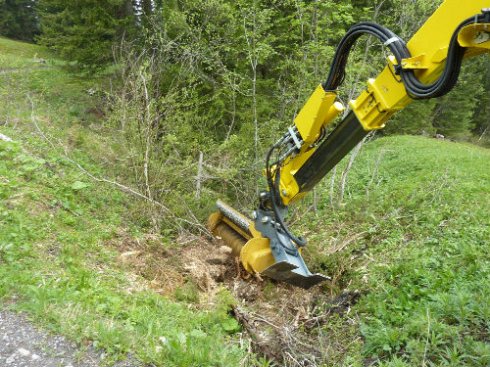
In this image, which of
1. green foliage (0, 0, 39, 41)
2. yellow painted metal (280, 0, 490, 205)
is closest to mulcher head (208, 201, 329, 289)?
yellow painted metal (280, 0, 490, 205)

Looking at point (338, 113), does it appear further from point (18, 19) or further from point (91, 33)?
point (18, 19)

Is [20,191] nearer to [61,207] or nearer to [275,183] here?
[61,207]

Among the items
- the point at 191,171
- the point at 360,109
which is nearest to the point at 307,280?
the point at 360,109

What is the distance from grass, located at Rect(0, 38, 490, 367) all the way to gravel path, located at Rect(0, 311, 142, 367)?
0.09 m

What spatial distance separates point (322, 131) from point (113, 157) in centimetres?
498

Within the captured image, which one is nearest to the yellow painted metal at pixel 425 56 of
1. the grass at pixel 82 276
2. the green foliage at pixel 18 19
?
the grass at pixel 82 276

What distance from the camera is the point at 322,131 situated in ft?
16.1

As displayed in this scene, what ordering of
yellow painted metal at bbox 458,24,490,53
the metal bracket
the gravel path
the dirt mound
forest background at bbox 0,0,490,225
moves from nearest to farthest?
1. yellow painted metal at bbox 458,24,490,53
2. the gravel path
3. the dirt mound
4. the metal bracket
5. forest background at bbox 0,0,490,225

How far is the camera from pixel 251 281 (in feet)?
19.1

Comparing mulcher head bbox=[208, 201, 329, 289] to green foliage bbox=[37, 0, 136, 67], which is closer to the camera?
mulcher head bbox=[208, 201, 329, 289]

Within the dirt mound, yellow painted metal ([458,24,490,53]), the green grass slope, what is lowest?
the green grass slope

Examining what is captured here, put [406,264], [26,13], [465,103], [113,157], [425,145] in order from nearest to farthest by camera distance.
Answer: [406,264]
[113,157]
[425,145]
[465,103]
[26,13]

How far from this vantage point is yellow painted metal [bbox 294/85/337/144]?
4.53 metres

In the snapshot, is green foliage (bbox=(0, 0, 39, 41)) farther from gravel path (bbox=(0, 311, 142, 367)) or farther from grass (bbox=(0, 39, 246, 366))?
gravel path (bbox=(0, 311, 142, 367))
